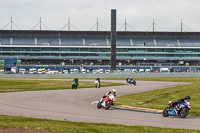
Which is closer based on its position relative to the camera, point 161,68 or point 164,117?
point 164,117

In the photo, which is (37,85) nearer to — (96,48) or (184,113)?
(184,113)

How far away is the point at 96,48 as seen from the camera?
14675 cm

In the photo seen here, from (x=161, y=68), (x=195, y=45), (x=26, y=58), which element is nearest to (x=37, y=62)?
(x=26, y=58)

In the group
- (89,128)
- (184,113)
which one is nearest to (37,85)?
(184,113)

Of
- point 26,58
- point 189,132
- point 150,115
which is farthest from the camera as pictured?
point 26,58

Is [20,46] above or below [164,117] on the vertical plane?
above

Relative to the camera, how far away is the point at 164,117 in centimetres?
1973

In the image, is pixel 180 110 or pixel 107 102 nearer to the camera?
pixel 180 110

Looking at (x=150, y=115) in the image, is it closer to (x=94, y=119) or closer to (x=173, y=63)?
(x=94, y=119)

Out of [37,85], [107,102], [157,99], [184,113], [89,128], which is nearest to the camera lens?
[89,128]

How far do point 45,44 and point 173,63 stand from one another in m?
55.0

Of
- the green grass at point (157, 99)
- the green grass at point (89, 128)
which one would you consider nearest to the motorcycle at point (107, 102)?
the green grass at point (157, 99)

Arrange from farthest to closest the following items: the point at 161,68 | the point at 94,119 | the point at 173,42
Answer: the point at 173,42, the point at 161,68, the point at 94,119

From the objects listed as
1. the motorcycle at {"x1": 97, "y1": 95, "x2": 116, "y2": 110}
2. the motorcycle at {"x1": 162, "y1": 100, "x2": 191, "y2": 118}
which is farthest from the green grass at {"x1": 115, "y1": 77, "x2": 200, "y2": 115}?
the motorcycle at {"x1": 97, "y1": 95, "x2": 116, "y2": 110}
